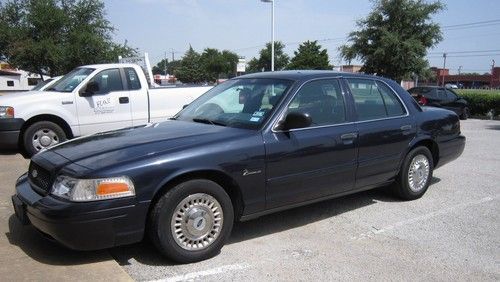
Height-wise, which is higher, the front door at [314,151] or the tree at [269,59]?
the tree at [269,59]

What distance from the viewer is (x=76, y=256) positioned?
405 centimetres

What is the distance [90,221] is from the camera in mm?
3572

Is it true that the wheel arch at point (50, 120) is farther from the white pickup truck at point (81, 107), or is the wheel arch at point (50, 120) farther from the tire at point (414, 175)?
the tire at point (414, 175)

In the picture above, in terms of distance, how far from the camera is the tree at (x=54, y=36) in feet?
68.0

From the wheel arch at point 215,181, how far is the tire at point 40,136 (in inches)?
223

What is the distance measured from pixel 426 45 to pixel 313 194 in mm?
21145

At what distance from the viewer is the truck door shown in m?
9.00

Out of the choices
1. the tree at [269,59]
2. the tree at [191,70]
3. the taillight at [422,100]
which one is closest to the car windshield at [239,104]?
the taillight at [422,100]

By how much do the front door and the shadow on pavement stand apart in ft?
5.36

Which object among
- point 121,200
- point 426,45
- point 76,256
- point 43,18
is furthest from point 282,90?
point 426,45

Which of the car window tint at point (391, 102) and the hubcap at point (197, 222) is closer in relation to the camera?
the hubcap at point (197, 222)

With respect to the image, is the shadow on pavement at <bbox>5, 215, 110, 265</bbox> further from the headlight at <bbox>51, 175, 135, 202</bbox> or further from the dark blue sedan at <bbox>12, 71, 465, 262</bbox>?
the headlight at <bbox>51, 175, 135, 202</bbox>

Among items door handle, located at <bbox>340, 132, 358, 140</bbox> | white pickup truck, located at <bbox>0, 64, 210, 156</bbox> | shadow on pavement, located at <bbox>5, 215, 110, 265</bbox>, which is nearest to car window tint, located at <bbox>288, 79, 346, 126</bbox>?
door handle, located at <bbox>340, 132, 358, 140</bbox>

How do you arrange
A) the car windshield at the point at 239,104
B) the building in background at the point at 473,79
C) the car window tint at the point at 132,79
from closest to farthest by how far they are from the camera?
the car windshield at the point at 239,104
the car window tint at the point at 132,79
the building in background at the point at 473,79
